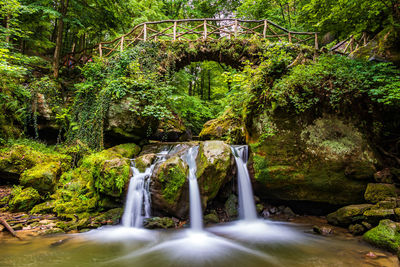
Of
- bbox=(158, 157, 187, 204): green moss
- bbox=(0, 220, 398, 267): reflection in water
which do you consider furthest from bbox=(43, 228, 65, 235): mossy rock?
bbox=(158, 157, 187, 204): green moss

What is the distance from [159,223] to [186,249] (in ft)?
4.02

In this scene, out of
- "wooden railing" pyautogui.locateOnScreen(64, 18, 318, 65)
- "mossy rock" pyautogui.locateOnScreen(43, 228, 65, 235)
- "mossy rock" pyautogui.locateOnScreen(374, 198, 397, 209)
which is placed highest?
"wooden railing" pyautogui.locateOnScreen(64, 18, 318, 65)

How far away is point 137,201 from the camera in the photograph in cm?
477

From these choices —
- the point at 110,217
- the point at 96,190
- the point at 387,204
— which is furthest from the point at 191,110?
the point at 387,204

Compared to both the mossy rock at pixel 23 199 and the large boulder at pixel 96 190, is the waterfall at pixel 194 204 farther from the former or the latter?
the mossy rock at pixel 23 199

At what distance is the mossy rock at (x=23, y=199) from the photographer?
4511mm

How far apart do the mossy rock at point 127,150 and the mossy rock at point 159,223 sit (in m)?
2.83

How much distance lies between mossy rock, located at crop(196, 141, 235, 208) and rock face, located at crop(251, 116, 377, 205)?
880mm

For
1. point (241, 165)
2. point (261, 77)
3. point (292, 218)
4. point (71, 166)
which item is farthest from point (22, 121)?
point (292, 218)

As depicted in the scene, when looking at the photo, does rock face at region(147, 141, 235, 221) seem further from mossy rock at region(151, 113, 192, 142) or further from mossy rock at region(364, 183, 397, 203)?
mossy rock at region(151, 113, 192, 142)

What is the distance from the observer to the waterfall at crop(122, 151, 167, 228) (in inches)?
180

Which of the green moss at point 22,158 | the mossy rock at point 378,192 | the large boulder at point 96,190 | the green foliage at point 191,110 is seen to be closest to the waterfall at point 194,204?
the large boulder at point 96,190

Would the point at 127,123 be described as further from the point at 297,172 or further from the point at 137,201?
the point at 297,172

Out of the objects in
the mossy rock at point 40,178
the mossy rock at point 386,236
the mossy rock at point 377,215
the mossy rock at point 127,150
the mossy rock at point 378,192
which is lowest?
the mossy rock at point 386,236
